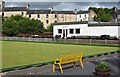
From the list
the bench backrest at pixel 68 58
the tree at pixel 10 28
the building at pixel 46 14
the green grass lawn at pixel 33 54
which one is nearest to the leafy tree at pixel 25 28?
the tree at pixel 10 28

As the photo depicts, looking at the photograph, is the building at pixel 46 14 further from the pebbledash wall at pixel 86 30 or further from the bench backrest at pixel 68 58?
the bench backrest at pixel 68 58

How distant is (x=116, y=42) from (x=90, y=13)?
57490 mm

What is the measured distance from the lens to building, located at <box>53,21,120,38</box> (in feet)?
136

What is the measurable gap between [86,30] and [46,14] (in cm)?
4116

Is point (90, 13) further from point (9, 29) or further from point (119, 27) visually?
point (119, 27)

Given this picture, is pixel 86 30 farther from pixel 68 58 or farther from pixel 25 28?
pixel 68 58

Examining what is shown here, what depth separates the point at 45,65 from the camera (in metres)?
13.5

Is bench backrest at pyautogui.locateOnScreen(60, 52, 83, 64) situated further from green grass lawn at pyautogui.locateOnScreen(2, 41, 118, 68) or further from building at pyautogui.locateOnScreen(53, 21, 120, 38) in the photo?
building at pyautogui.locateOnScreen(53, 21, 120, 38)

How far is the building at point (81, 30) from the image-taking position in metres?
41.5

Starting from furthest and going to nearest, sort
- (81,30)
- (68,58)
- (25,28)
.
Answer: (25,28) < (81,30) < (68,58)

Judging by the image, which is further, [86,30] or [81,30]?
[81,30]

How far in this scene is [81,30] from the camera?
44.8m

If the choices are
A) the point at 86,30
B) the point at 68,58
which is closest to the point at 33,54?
the point at 68,58

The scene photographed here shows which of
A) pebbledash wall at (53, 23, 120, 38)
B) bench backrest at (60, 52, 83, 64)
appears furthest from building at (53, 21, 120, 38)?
bench backrest at (60, 52, 83, 64)
